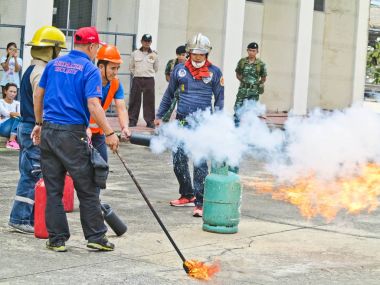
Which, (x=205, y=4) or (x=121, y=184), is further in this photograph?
(x=205, y=4)

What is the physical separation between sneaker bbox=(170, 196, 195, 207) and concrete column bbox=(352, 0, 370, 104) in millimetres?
19282

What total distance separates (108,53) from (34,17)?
10.4 meters

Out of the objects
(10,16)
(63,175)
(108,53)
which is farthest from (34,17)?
(63,175)

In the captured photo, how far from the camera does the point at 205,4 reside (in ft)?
74.7

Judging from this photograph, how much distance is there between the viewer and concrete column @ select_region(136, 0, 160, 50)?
20250 millimetres

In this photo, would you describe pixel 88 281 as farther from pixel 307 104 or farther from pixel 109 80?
pixel 307 104

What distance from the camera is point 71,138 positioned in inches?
284

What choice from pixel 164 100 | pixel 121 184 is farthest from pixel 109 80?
pixel 121 184

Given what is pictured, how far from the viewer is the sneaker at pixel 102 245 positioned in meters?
7.28

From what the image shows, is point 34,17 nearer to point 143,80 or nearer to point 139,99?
point 143,80

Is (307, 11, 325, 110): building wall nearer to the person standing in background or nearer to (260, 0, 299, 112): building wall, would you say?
(260, 0, 299, 112): building wall

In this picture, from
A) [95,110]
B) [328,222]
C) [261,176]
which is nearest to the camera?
[95,110]

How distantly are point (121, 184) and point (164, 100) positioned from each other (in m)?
1.81

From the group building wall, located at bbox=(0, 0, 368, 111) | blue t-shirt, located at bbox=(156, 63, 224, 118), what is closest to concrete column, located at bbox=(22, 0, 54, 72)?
building wall, located at bbox=(0, 0, 368, 111)
